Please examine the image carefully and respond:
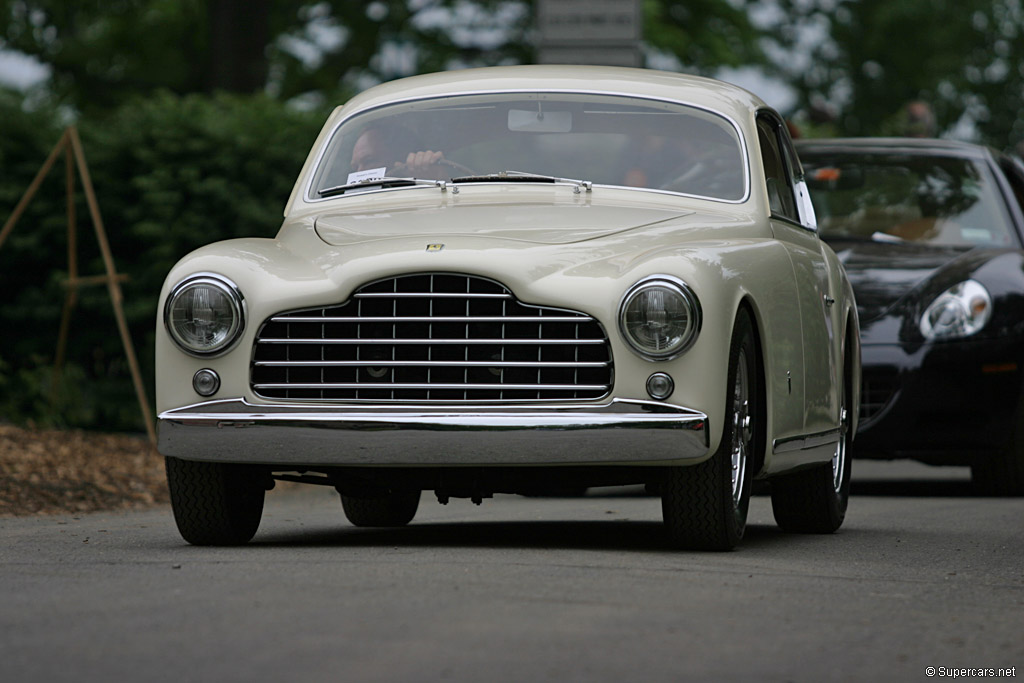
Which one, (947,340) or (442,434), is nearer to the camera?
(442,434)

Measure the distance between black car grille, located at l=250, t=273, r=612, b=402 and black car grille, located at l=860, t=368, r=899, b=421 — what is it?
14.3 feet

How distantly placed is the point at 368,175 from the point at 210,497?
1686 mm

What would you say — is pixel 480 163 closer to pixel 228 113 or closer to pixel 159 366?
pixel 159 366

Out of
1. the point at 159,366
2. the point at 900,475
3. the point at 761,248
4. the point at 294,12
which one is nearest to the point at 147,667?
the point at 159,366

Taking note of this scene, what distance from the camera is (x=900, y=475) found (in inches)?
540

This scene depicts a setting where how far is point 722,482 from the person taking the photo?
662 cm

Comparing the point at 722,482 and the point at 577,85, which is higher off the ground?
the point at 577,85

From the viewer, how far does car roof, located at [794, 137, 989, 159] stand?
11734mm

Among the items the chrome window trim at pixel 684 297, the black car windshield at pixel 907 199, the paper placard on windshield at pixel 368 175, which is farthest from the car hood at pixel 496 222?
the black car windshield at pixel 907 199

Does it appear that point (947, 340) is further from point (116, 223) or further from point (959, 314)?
point (116, 223)

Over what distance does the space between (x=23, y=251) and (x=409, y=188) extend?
7011mm

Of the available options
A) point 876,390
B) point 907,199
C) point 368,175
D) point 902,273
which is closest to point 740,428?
point 368,175

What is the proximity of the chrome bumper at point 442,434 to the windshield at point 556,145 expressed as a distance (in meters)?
1.58

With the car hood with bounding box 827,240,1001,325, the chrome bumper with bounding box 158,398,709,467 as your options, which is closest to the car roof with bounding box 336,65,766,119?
the chrome bumper with bounding box 158,398,709,467
